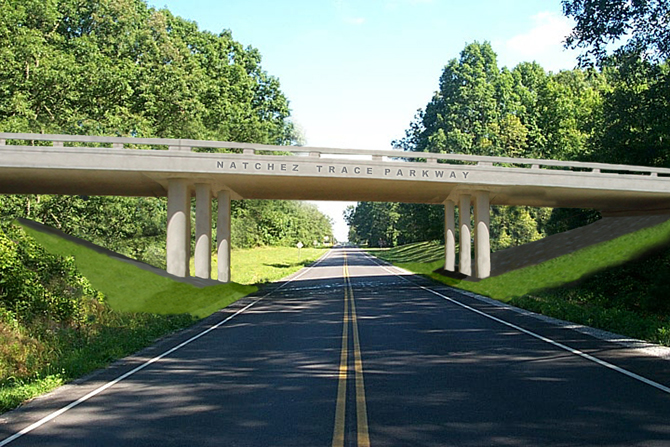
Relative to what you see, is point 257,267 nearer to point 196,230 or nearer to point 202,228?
point 202,228

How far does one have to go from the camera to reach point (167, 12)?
197 ft

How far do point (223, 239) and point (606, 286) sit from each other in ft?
61.1

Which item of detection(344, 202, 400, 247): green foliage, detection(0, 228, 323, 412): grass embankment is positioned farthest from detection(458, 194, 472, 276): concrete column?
detection(344, 202, 400, 247): green foliage

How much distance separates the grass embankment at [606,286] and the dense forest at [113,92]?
2200cm

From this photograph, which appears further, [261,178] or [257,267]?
[257,267]

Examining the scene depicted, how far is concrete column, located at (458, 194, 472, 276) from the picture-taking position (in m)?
36.1

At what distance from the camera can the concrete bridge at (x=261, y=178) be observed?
26328 mm

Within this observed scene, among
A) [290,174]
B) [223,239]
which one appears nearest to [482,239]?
[290,174]

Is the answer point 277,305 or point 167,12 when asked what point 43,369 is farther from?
point 167,12

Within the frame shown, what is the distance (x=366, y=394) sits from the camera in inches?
353

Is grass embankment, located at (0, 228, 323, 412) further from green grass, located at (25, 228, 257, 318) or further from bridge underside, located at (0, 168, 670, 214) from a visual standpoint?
bridge underside, located at (0, 168, 670, 214)

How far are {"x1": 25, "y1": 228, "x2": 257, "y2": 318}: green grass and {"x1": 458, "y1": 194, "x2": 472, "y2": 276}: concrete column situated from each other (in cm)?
1308

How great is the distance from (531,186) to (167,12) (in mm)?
42437

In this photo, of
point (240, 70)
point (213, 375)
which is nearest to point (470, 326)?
point (213, 375)
